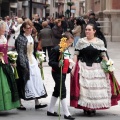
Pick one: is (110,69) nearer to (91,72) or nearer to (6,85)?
(91,72)

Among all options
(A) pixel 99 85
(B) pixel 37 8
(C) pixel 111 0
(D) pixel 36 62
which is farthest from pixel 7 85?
(B) pixel 37 8

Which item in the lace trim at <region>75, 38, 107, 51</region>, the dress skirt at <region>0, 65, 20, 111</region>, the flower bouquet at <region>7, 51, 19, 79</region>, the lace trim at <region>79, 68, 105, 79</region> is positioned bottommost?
the dress skirt at <region>0, 65, 20, 111</region>

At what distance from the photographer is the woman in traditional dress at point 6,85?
9664mm

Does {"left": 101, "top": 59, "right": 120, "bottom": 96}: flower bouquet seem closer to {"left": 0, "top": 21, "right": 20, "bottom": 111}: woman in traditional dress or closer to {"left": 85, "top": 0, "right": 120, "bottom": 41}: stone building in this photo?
{"left": 0, "top": 21, "right": 20, "bottom": 111}: woman in traditional dress

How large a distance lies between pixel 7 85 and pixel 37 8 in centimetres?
7065

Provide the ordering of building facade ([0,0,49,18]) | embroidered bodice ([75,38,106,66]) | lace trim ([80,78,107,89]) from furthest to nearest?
building facade ([0,0,49,18]) → embroidered bodice ([75,38,106,66]) → lace trim ([80,78,107,89])

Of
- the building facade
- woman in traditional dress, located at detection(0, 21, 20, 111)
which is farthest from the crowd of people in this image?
the building facade

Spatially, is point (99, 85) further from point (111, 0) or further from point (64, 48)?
point (111, 0)

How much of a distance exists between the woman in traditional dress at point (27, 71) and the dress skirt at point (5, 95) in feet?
1.41

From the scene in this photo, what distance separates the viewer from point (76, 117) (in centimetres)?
971

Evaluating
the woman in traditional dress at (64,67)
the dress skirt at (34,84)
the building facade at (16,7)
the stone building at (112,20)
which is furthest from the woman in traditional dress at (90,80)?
the building facade at (16,7)

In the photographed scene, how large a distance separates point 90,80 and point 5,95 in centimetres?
153

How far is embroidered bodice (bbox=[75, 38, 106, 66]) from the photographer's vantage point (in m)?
9.75

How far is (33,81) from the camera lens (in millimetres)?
10219
